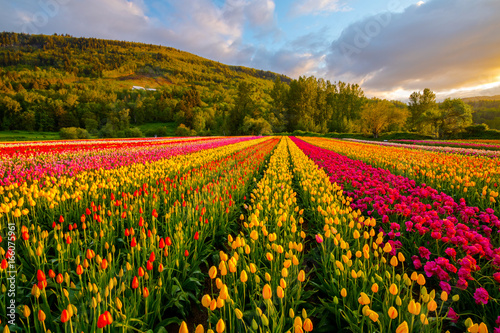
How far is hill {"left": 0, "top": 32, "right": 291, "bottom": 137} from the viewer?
6850 centimetres

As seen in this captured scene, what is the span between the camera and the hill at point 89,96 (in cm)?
6850

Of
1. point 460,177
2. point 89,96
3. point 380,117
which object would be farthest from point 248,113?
point 89,96

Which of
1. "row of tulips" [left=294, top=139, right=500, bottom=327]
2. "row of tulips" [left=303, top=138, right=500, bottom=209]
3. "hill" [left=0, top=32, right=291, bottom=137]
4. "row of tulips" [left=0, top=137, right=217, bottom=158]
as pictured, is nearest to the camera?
"row of tulips" [left=294, top=139, right=500, bottom=327]

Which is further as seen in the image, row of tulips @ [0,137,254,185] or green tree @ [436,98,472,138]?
green tree @ [436,98,472,138]

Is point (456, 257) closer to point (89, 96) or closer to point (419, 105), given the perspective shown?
point (419, 105)

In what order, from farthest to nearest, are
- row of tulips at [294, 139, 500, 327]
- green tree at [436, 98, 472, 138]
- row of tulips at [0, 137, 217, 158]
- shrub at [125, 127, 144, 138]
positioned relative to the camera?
shrub at [125, 127, 144, 138] < green tree at [436, 98, 472, 138] < row of tulips at [0, 137, 217, 158] < row of tulips at [294, 139, 500, 327]

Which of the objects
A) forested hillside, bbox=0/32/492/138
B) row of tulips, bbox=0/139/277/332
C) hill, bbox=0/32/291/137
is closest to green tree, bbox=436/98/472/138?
forested hillside, bbox=0/32/492/138

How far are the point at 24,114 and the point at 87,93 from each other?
31432 mm

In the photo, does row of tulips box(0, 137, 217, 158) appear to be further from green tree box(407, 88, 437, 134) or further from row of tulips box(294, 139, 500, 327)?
green tree box(407, 88, 437, 134)

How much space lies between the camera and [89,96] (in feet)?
301

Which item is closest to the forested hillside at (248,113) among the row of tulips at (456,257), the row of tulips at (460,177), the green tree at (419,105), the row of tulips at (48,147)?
the green tree at (419,105)

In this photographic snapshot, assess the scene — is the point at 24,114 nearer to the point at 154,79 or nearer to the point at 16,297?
the point at 16,297

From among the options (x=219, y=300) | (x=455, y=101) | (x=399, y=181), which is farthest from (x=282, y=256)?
(x=455, y=101)

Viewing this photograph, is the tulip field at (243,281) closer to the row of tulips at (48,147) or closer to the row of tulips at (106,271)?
the row of tulips at (106,271)
